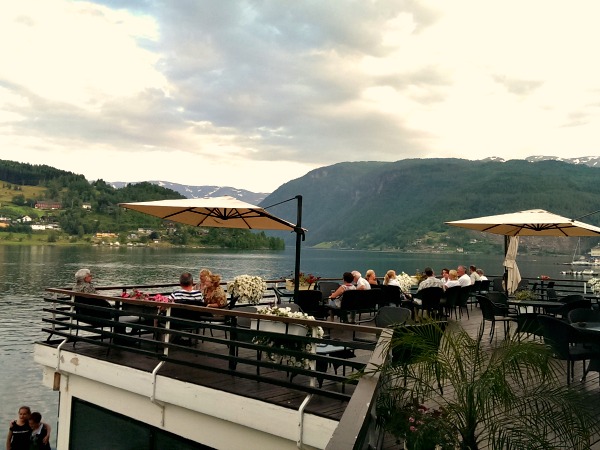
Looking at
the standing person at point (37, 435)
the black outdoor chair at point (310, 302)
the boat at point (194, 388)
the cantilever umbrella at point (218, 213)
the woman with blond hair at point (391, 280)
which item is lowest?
the standing person at point (37, 435)

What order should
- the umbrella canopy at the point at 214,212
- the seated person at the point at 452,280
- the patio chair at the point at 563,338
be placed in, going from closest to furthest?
the patio chair at the point at 563,338 < the umbrella canopy at the point at 214,212 < the seated person at the point at 452,280

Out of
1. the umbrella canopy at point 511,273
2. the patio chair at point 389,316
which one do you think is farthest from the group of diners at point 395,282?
the patio chair at point 389,316

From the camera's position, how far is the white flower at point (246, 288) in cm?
932

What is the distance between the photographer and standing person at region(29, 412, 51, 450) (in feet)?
36.1

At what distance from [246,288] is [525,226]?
9783mm

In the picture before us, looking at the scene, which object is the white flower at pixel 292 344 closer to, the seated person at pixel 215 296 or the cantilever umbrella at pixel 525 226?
the seated person at pixel 215 296

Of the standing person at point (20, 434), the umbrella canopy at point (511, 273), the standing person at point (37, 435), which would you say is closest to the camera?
the standing person at point (20, 434)

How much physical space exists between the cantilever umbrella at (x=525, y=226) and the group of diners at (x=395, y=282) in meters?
1.37

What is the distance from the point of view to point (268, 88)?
147ft

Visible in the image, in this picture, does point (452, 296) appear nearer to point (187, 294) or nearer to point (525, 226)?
point (525, 226)

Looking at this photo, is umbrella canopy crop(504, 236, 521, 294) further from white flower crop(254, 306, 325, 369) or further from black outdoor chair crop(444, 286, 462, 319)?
white flower crop(254, 306, 325, 369)

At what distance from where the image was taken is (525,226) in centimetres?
1495

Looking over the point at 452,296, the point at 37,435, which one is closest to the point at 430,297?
the point at 452,296

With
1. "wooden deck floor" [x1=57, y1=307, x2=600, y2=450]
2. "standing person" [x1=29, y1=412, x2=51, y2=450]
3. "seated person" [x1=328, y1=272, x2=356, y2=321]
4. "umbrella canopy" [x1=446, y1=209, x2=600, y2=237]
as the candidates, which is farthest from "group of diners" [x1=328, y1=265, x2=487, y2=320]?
"standing person" [x1=29, y1=412, x2=51, y2=450]
